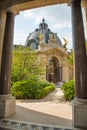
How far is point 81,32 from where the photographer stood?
179 inches

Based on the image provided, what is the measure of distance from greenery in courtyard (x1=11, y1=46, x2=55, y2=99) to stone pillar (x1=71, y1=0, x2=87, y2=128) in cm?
757

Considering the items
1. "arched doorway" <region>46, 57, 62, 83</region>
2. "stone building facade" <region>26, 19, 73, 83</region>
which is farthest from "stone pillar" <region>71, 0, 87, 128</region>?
"arched doorway" <region>46, 57, 62, 83</region>

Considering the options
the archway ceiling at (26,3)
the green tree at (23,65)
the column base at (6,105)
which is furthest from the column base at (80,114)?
the green tree at (23,65)

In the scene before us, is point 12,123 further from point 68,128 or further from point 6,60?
point 6,60

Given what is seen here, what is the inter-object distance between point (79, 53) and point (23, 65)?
12291 mm

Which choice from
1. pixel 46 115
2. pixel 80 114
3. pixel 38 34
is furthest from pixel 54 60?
pixel 80 114

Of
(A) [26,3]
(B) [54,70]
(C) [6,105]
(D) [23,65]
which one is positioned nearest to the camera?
(C) [6,105]

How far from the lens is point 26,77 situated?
15828mm

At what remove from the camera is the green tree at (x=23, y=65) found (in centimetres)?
1552

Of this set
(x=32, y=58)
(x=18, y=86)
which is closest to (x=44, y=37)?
(x=32, y=58)

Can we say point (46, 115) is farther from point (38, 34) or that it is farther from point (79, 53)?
point (38, 34)

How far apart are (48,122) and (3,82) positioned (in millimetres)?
2017

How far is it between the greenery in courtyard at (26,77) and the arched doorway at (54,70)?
15.3 meters

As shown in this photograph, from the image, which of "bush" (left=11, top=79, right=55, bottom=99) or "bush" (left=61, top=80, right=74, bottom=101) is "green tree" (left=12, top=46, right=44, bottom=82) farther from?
"bush" (left=61, top=80, right=74, bottom=101)
